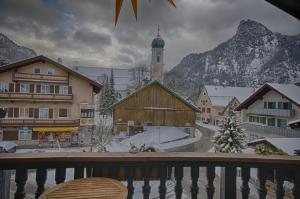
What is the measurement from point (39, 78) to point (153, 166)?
20.1 feet

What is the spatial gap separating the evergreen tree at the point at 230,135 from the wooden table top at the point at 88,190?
21.7ft

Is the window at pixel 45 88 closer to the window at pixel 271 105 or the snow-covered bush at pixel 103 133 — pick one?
the snow-covered bush at pixel 103 133

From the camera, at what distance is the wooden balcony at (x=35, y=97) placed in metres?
6.06

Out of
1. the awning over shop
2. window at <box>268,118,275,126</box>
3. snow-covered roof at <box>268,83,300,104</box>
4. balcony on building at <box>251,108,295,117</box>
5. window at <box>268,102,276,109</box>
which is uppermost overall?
snow-covered roof at <box>268,83,300,104</box>

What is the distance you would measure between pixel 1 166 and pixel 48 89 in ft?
19.3

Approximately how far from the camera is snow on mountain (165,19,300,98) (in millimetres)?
5367

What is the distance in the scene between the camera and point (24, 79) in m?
6.17

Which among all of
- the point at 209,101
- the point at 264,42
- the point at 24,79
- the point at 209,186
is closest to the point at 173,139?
the point at 209,101

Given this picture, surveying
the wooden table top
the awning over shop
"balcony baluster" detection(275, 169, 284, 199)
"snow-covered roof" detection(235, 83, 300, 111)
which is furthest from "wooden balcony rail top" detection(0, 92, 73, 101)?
"balcony baluster" detection(275, 169, 284, 199)

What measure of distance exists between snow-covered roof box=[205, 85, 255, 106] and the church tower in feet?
6.65

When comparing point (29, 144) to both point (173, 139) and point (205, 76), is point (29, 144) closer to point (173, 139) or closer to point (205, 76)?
point (173, 139)

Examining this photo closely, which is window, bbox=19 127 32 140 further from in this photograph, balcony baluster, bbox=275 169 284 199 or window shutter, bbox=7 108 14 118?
balcony baluster, bbox=275 169 284 199

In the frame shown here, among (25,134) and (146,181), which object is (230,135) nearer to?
(25,134)

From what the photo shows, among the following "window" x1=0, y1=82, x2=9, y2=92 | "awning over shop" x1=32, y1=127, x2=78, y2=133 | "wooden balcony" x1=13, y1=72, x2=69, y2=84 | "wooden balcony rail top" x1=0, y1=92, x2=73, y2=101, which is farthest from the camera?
"awning over shop" x1=32, y1=127, x2=78, y2=133
